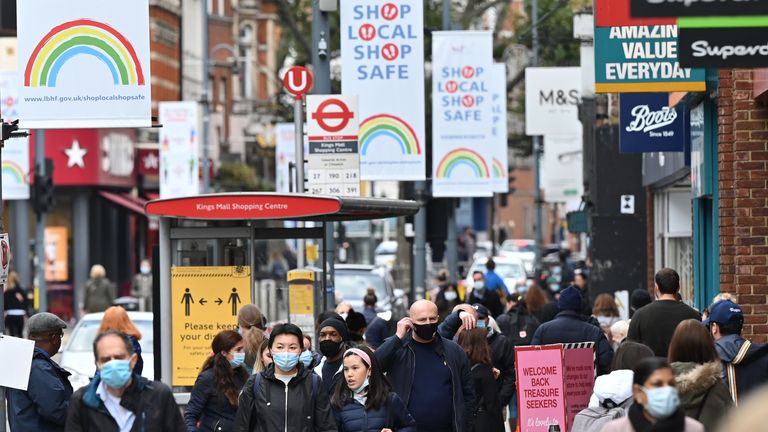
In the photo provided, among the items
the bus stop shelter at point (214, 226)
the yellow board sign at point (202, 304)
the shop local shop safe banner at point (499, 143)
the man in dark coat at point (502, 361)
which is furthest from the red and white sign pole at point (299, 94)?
the shop local shop safe banner at point (499, 143)

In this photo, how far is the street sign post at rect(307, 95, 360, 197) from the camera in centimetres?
1919

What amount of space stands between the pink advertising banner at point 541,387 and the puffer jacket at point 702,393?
3980 millimetres

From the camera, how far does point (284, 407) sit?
31.5 feet

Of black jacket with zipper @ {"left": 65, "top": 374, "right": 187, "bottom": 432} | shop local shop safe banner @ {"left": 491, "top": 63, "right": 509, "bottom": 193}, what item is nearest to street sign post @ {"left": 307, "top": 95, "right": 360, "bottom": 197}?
shop local shop safe banner @ {"left": 491, "top": 63, "right": 509, "bottom": 193}

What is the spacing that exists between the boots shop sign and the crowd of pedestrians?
56.7 inches

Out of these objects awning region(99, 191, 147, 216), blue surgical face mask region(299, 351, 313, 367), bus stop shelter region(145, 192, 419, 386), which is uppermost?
awning region(99, 191, 147, 216)

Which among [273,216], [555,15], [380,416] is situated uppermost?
[555,15]

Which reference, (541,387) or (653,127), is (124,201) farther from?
(541,387)

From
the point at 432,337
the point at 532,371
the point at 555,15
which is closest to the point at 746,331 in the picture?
the point at 532,371

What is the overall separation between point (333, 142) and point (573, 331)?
6248 millimetres

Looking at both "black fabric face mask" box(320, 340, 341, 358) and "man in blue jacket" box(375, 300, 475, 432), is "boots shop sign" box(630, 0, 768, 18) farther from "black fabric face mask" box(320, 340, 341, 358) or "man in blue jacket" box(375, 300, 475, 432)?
"black fabric face mask" box(320, 340, 341, 358)

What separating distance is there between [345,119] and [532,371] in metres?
7.15

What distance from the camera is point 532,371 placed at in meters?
12.6

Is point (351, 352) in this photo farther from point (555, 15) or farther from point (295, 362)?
point (555, 15)
